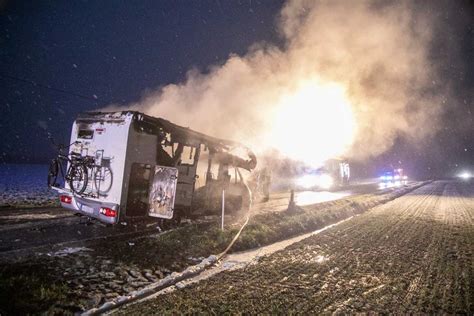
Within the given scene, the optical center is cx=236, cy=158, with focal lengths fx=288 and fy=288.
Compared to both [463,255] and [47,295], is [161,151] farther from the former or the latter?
[463,255]

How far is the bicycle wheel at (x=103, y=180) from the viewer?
790 centimetres

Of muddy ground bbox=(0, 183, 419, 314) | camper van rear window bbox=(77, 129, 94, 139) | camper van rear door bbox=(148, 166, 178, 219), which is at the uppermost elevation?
camper van rear window bbox=(77, 129, 94, 139)

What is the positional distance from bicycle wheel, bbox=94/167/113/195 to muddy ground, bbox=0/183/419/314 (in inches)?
55.3

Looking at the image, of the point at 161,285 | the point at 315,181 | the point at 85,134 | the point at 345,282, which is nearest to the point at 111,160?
the point at 85,134

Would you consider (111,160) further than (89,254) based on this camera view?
Yes

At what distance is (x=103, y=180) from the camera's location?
315 inches

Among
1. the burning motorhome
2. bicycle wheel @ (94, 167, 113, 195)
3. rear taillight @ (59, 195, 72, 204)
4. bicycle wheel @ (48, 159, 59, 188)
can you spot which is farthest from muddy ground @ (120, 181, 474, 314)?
bicycle wheel @ (48, 159, 59, 188)

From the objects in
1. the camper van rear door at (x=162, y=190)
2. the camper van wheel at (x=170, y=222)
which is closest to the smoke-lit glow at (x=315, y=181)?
the camper van wheel at (x=170, y=222)

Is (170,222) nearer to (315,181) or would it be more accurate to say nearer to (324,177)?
(315,181)

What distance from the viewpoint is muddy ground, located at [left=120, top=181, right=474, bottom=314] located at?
4582 mm

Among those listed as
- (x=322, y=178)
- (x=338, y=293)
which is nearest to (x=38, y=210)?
(x=338, y=293)

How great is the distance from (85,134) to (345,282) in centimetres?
805

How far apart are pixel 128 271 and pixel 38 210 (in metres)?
9.20

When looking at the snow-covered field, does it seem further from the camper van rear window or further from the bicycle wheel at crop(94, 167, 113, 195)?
the bicycle wheel at crop(94, 167, 113, 195)
